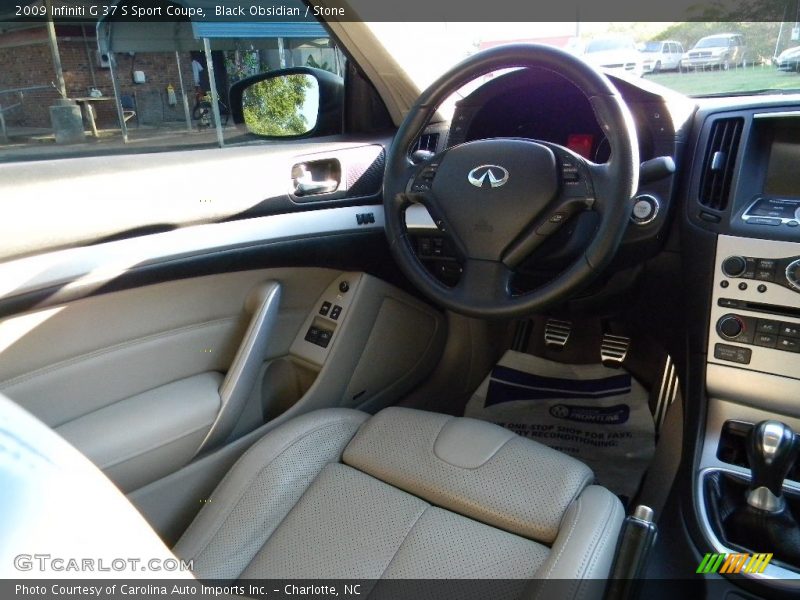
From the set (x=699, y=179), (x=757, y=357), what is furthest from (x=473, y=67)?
(x=757, y=357)

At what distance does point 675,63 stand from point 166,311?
4.18 ft

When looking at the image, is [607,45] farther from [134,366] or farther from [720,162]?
[134,366]

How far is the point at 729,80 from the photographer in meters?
1.57

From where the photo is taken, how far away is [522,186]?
1.35 m

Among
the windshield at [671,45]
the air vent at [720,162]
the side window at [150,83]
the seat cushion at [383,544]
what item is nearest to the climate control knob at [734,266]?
the air vent at [720,162]

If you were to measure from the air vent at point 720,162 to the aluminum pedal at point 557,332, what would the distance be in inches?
24.8

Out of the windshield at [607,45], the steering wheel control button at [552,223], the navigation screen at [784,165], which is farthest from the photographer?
the windshield at [607,45]

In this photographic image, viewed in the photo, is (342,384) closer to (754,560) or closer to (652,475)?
(652,475)

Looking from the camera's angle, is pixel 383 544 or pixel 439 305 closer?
pixel 383 544

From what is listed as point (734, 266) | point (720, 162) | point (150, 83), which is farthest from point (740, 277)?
point (150, 83)

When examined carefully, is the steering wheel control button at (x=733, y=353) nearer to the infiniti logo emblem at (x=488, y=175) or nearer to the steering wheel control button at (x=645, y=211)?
the steering wheel control button at (x=645, y=211)

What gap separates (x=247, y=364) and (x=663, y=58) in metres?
1.19

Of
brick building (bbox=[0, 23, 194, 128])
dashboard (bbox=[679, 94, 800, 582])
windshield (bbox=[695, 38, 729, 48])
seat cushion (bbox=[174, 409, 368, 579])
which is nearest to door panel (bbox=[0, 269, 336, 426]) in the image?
seat cushion (bbox=[174, 409, 368, 579])

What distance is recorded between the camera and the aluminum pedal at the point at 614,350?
78.2 inches
